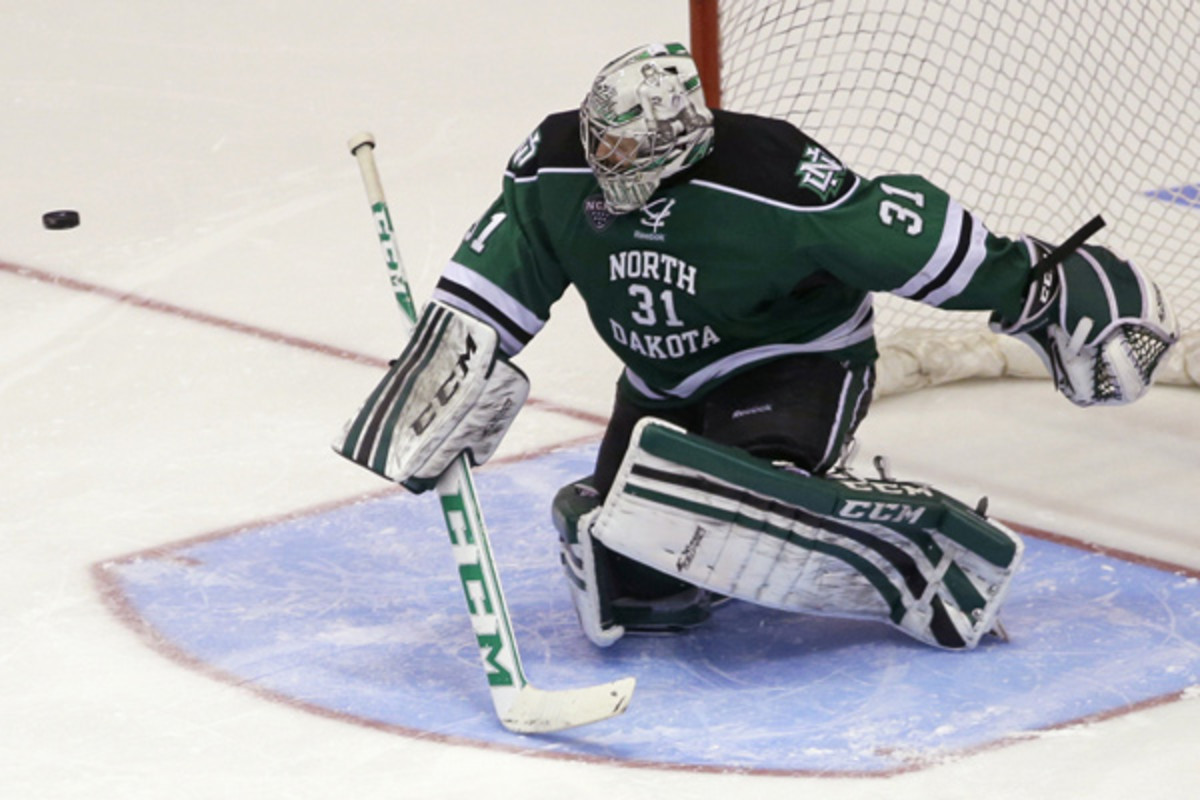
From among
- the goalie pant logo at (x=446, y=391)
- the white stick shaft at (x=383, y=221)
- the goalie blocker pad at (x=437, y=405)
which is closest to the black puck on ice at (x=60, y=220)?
the white stick shaft at (x=383, y=221)

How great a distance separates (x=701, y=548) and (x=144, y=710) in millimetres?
765

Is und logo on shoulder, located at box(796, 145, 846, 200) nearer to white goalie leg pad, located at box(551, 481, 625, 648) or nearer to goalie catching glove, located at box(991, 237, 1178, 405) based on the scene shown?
goalie catching glove, located at box(991, 237, 1178, 405)

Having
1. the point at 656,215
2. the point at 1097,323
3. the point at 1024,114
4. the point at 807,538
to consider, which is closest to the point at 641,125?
the point at 656,215

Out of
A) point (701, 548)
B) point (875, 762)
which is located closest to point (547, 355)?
point (701, 548)

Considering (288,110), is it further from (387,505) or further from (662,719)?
(662,719)

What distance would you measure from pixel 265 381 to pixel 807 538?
1758 mm

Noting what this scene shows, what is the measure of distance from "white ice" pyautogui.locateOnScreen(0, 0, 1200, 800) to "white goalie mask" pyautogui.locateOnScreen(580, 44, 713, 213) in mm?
751

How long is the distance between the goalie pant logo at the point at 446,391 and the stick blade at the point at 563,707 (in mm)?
388

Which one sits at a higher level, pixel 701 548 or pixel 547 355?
pixel 701 548

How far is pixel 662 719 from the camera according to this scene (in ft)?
9.29

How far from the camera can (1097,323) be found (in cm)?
297

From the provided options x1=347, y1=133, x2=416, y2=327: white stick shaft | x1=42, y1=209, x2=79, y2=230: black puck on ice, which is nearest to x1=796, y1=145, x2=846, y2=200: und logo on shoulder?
x1=347, y1=133, x2=416, y2=327: white stick shaft

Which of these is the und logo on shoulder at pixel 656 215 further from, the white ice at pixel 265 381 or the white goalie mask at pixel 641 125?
the white ice at pixel 265 381

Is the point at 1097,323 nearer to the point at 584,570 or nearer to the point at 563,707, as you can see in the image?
the point at 584,570
